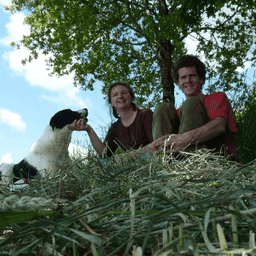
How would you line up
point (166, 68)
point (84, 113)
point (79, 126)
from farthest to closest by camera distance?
point (166, 68) < point (84, 113) < point (79, 126)

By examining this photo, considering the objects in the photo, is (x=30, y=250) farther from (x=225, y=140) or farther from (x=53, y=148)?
(x=53, y=148)

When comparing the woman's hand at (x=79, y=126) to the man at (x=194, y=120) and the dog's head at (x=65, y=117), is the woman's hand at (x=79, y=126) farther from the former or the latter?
the man at (x=194, y=120)

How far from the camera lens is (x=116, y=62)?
1026cm

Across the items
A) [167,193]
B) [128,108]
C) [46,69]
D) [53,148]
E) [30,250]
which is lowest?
[30,250]

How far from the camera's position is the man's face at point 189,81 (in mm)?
3334

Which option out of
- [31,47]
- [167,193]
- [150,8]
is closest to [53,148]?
[167,193]

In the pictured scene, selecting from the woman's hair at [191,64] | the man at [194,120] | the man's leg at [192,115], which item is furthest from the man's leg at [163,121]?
the woman's hair at [191,64]

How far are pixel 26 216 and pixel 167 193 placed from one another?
0.54 metres

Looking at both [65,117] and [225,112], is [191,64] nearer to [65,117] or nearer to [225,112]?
[225,112]

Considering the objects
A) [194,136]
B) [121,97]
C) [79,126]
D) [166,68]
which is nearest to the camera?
[194,136]

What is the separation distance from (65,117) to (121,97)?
2.49 feet

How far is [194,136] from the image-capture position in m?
2.70

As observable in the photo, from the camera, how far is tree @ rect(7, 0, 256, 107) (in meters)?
8.53

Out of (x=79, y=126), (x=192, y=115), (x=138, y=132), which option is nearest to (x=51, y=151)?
(x=79, y=126)
